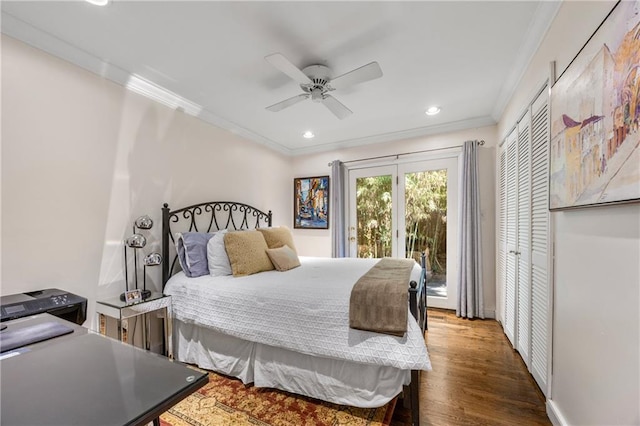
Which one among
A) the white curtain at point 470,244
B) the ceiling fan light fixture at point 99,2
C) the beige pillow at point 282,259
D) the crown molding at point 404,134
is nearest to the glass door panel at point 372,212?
the crown molding at point 404,134

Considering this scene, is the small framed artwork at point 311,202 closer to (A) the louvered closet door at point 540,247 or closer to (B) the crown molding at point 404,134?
(B) the crown molding at point 404,134

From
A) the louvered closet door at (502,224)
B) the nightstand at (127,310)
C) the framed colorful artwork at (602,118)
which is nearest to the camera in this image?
the framed colorful artwork at (602,118)

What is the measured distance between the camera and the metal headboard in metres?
2.76

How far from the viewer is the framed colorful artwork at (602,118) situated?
40.1 inches

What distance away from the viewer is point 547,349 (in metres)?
1.81

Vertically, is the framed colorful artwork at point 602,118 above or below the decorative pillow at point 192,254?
above

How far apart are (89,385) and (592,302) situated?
6.59ft

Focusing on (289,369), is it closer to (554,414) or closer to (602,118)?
(554,414)

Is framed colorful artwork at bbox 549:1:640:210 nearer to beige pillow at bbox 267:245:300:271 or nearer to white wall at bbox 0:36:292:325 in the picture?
beige pillow at bbox 267:245:300:271

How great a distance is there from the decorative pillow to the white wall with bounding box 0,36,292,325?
291 mm

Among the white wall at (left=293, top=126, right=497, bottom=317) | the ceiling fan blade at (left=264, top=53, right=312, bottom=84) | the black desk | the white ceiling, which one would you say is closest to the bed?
the black desk

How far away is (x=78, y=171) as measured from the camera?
214 cm

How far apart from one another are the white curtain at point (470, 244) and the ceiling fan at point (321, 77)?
1.97 m

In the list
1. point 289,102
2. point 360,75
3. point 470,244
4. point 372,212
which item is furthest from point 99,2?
point 470,244
